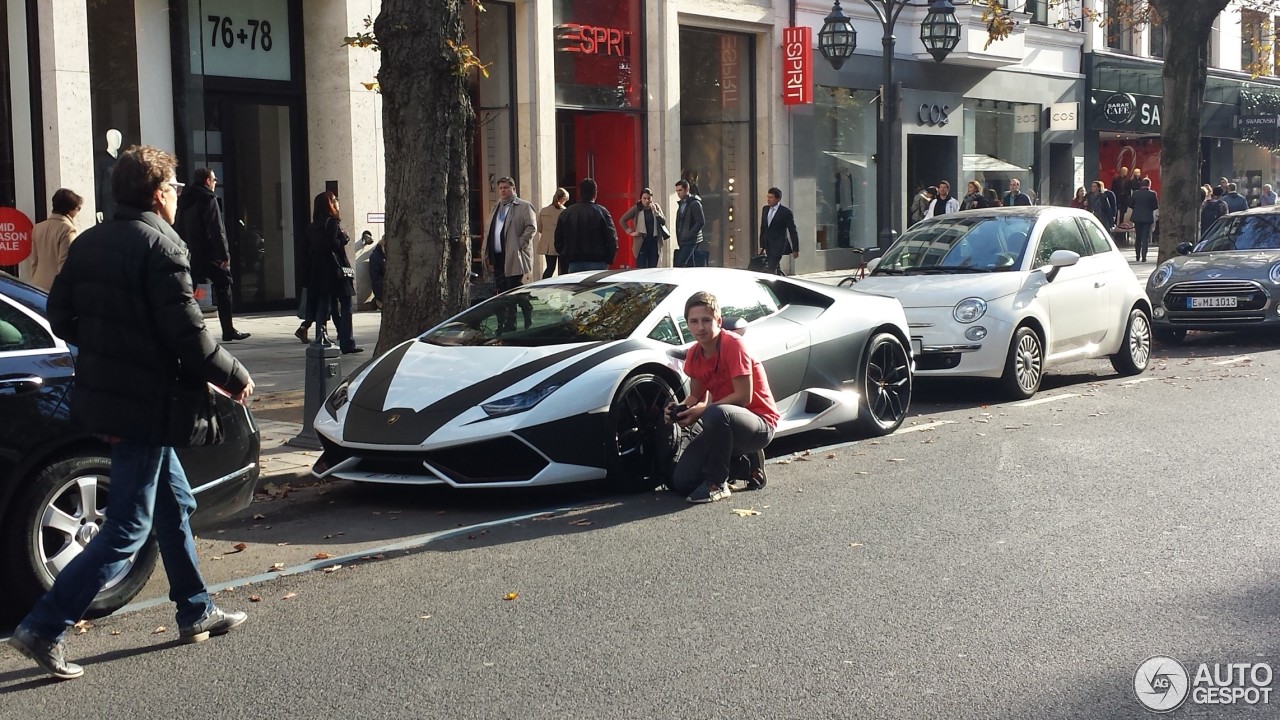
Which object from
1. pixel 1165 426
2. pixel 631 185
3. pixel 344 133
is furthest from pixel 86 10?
pixel 1165 426

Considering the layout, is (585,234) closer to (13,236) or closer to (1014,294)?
(1014,294)

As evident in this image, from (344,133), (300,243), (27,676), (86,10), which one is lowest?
(27,676)

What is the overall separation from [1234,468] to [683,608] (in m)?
4.41

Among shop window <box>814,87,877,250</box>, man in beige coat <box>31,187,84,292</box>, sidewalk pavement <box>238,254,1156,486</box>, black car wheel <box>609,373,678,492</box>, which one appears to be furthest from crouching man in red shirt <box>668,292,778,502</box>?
shop window <box>814,87,877,250</box>

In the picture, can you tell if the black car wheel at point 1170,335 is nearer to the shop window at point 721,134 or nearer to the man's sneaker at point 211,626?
the shop window at point 721,134

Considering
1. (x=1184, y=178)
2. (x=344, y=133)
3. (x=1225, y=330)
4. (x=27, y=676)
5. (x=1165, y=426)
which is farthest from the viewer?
(x=1184, y=178)

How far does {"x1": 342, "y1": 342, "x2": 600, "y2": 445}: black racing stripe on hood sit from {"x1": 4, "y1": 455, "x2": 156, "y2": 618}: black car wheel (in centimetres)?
202

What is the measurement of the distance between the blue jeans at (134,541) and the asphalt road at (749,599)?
0.22m

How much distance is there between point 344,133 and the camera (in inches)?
763

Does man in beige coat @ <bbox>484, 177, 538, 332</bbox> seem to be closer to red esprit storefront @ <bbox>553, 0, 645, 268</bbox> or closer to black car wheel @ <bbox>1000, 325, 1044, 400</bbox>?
black car wheel @ <bbox>1000, 325, 1044, 400</bbox>

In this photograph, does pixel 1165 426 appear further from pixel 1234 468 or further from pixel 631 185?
pixel 631 185

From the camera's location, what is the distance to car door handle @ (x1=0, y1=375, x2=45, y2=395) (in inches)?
214

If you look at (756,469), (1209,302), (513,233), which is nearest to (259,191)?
(513,233)

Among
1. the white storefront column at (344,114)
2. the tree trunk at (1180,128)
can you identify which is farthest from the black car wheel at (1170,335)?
the white storefront column at (344,114)
